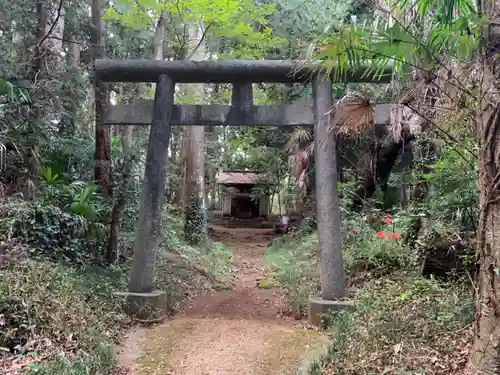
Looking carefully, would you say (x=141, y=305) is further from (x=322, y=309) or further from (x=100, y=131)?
(x=100, y=131)

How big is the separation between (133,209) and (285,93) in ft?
17.9

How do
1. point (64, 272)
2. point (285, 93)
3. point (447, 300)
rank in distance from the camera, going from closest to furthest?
point (447, 300) → point (64, 272) → point (285, 93)

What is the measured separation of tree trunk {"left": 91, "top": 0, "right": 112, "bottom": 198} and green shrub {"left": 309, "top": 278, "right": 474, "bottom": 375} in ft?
17.0

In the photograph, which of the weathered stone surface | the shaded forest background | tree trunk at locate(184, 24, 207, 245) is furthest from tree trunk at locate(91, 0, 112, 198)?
A: tree trunk at locate(184, 24, 207, 245)

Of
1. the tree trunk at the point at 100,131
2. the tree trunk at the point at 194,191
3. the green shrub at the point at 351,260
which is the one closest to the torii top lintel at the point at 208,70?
the tree trunk at the point at 100,131

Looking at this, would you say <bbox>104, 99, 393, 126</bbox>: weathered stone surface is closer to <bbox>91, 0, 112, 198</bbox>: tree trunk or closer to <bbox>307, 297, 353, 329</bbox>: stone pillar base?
<bbox>91, 0, 112, 198</bbox>: tree trunk

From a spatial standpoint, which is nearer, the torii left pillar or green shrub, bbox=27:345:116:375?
green shrub, bbox=27:345:116:375

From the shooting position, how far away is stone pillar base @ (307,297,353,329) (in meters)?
5.82

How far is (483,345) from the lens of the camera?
129 inches

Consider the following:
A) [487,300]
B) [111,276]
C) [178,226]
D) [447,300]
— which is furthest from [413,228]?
[178,226]

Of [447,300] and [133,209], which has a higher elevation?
[133,209]

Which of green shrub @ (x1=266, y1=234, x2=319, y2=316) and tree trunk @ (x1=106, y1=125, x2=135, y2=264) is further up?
tree trunk @ (x1=106, y1=125, x2=135, y2=264)

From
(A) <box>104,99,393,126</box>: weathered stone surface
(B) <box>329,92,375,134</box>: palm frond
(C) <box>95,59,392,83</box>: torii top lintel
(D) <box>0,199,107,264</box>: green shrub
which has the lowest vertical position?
(D) <box>0,199,107,264</box>: green shrub

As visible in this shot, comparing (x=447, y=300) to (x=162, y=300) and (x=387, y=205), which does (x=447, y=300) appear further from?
(x=387, y=205)
